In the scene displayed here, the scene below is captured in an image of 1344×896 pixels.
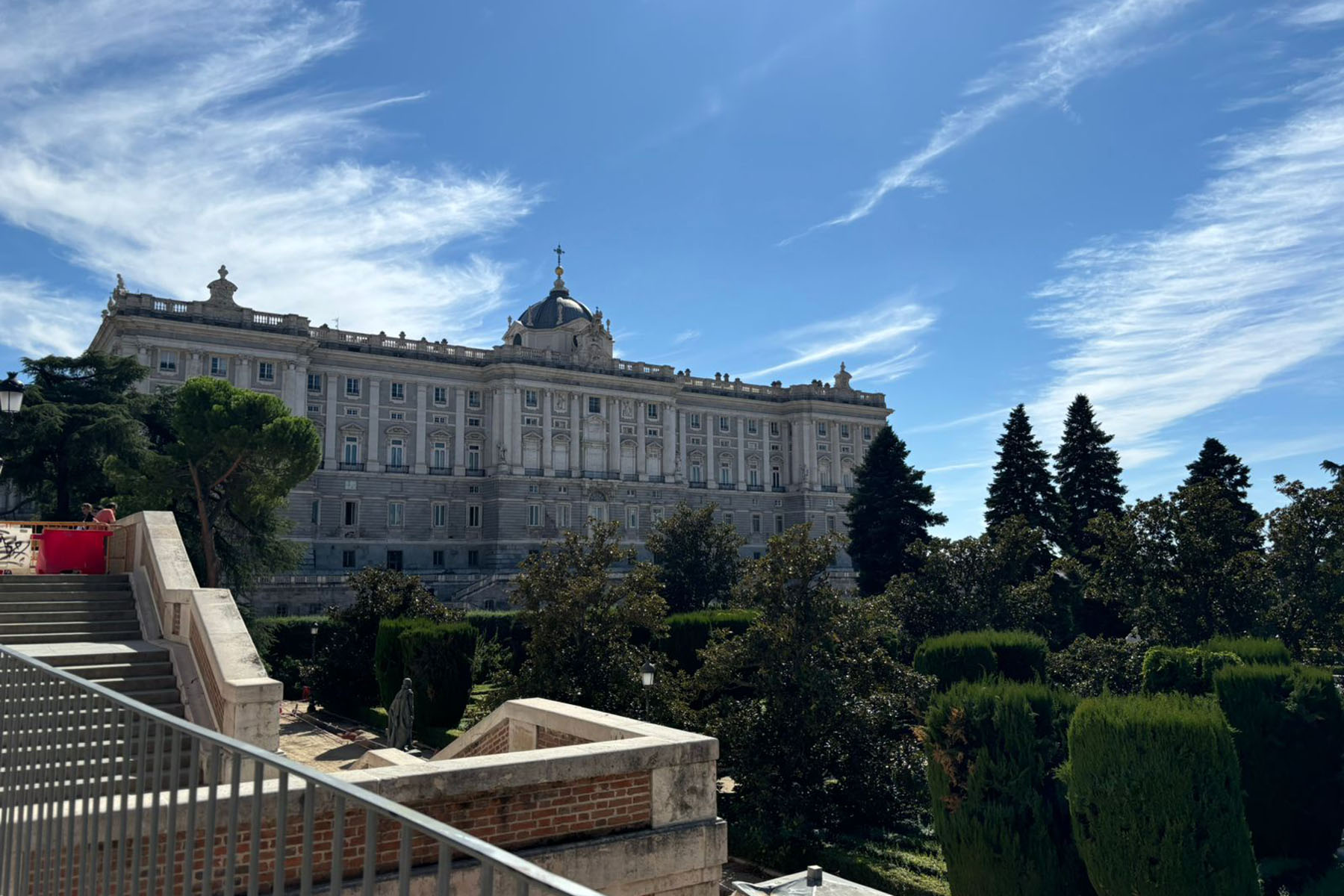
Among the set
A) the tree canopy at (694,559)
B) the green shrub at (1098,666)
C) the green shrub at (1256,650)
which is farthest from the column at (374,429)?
the green shrub at (1256,650)

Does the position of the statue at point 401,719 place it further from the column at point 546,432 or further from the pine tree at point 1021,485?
the column at point 546,432

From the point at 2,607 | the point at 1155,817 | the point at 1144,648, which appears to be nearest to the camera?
the point at 1155,817

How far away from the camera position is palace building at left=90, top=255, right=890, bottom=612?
59406 mm

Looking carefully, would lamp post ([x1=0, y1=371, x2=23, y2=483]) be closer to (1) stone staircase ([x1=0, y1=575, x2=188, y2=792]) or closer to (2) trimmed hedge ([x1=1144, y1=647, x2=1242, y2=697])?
(1) stone staircase ([x1=0, y1=575, x2=188, y2=792])

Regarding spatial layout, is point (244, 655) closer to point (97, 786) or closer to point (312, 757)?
point (97, 786)

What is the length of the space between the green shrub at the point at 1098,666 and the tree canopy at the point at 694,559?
19.8 metres

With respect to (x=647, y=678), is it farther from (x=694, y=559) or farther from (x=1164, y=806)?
(x=694, y=559)

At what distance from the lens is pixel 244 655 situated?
11.3m

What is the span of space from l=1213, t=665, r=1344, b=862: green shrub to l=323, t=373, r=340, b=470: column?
187 feet

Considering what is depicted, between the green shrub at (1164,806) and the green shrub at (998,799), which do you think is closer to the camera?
the green shrub at (1164,806)

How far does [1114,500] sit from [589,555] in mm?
34147

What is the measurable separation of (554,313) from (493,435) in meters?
12.8

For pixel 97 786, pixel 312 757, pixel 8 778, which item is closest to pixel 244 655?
pixel 8 778

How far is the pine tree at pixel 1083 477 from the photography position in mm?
47906
